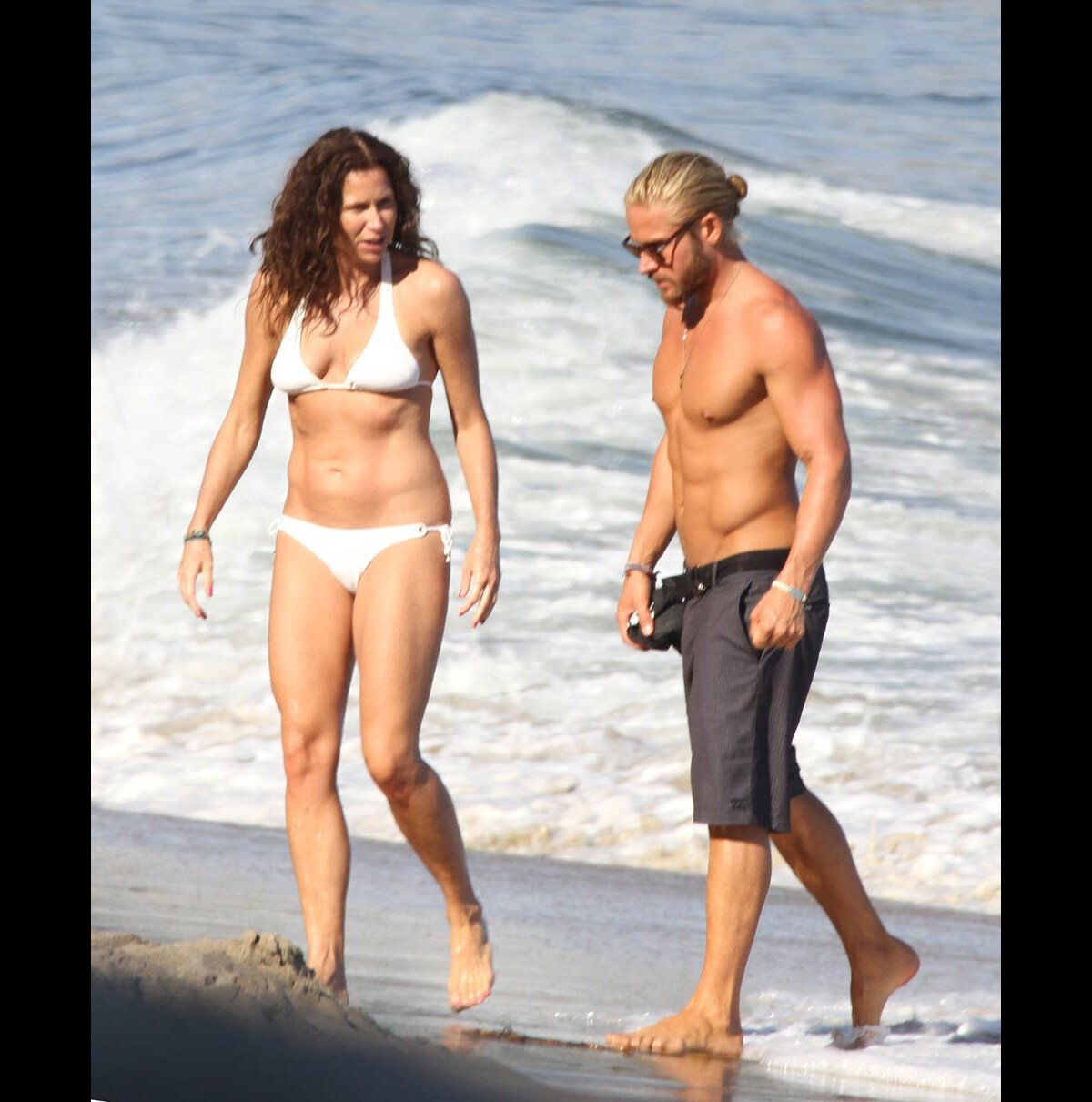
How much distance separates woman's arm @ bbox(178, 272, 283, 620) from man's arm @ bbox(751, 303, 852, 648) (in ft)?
3.65

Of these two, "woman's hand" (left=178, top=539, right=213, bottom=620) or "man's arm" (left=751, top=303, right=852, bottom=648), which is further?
"woman's hand" (left=178, top=539, right=213, bottom=620)

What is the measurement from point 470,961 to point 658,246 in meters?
1.55

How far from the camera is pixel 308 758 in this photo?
414 cm

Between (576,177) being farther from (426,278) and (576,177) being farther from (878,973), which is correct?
(878,973)

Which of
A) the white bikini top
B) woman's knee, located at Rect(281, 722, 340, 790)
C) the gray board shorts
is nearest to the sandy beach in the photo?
woman's knee, located at Rect(281, 722, 340, 790)

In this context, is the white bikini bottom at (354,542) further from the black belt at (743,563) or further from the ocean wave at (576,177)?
the ocean wave at (576,177)

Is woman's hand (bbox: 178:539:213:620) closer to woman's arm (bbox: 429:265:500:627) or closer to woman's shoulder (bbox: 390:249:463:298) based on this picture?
woman's arm (bbox: 429:265:500:627)

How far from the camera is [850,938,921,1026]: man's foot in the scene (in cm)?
404

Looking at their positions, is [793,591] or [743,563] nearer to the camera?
[793,591]

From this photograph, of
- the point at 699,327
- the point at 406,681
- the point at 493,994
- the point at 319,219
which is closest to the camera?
the point at 699,327

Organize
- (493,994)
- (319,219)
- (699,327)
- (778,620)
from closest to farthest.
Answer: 1. (778,620)
2. (699,327)
3. (319,219)
4. (493,994)

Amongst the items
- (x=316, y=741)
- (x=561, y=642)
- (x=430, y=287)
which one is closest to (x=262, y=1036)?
(x=316, y=741)
